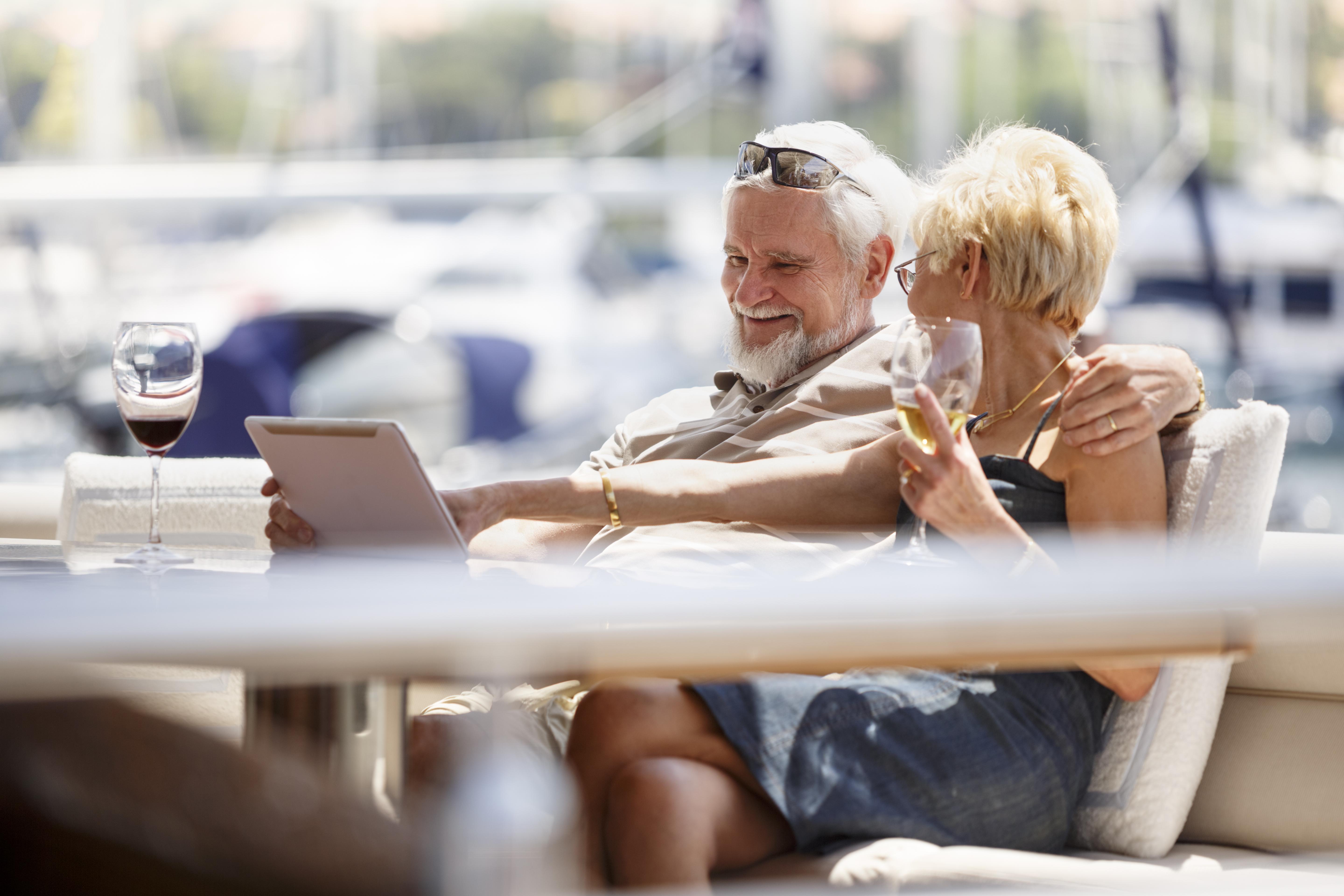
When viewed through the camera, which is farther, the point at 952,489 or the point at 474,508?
the point at 474,508

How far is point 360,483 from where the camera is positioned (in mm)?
1771

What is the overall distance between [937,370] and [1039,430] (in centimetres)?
29

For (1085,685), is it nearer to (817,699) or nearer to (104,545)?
(817,699)

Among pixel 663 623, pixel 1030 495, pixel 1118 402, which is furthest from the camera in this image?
pixel 1030 495

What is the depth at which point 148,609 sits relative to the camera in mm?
517

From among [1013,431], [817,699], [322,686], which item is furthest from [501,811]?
[1013,431]

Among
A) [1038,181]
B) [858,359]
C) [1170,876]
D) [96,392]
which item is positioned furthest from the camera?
[96,392]

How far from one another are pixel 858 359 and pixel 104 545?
119 centimetres

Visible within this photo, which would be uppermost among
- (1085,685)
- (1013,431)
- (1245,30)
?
(1245,30)

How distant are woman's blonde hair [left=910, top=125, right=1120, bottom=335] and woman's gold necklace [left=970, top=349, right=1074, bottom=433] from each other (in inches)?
2.5

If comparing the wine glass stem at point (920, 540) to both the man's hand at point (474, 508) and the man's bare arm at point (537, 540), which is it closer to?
the man's hand at point (474, 508)

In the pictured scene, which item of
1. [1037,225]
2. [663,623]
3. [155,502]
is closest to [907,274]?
[1037,225]

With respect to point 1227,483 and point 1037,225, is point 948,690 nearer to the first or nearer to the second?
point 1227,483

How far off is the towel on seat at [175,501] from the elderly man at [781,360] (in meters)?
0.53
